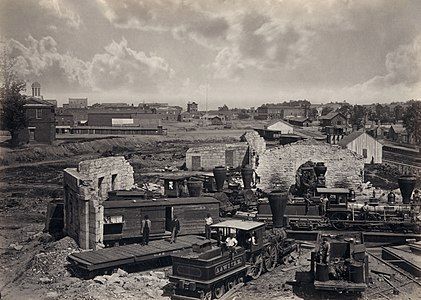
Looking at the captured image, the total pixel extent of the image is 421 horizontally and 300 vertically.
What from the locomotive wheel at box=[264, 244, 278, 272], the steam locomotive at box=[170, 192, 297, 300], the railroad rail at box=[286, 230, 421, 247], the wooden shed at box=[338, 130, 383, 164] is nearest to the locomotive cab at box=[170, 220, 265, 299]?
the steam locomotive at box=[170, 192, 297, 300]

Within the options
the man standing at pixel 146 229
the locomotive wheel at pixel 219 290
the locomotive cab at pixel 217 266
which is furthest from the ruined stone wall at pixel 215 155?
the locomotive wheel at pixel 219 290

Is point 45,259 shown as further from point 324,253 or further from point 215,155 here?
point 215,155

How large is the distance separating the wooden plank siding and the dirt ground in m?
15.7

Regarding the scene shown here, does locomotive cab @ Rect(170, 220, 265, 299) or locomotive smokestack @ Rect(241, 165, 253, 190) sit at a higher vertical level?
locomotive smokestack @ Rect(241, 165, 253, 190)

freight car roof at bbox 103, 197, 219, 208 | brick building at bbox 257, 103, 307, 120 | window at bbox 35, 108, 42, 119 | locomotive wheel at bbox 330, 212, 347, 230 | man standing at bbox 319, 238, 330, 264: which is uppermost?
brick building at bbox 257, 103, 307, 120

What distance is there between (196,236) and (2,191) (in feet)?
60.3

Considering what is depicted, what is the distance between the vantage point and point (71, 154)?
46.6 meters

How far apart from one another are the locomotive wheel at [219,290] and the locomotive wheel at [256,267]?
1898 millimetres

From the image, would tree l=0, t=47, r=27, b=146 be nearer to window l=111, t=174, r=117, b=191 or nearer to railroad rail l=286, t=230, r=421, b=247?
window l=111, t=174, r=117, b=191

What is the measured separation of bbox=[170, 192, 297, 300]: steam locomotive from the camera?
13188mm

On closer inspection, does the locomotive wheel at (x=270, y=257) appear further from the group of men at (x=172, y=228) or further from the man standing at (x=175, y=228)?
the man standing at (x=175, y=228)

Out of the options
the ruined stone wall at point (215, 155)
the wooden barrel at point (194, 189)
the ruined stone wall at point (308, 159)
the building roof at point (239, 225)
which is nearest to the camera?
the building roof at point (239, 225)

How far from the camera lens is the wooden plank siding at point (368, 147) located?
42.0m

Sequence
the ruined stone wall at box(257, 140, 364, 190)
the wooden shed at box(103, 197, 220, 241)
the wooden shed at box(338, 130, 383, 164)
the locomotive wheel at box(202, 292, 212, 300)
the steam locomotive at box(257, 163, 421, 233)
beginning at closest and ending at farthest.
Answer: the locomotive wheel at box(202, 292, 212, 300) < the wooden shed at box(103, 197, 220, 241) < the steam locomotive at box(257, 163, 421, 233) < the ruined stone wall at box(257, 140, 364, 190) < the wooden shed at box(338, 130, 383, 164)
